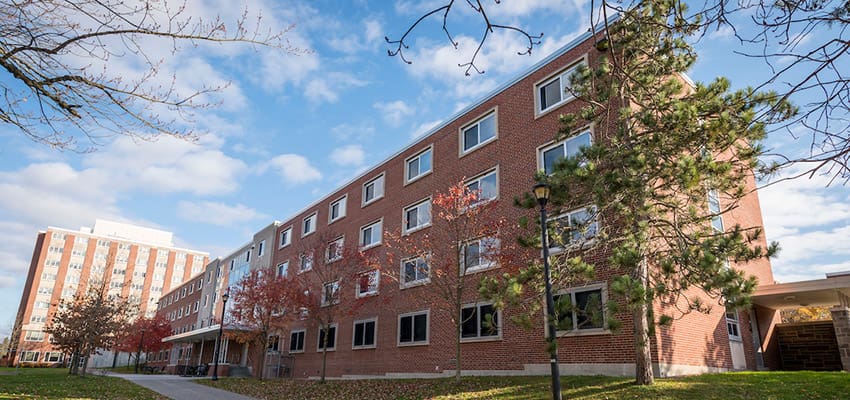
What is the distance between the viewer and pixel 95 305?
29438mm

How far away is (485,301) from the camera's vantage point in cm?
1678

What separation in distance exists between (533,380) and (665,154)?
7222mm

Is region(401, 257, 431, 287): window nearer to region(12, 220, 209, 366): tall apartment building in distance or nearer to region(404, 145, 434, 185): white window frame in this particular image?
region(404, 145, 434, 185): white window frame

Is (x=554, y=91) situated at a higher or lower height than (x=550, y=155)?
higher

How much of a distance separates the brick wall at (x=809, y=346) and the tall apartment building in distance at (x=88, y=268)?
79.6 m

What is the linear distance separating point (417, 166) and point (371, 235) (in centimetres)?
486

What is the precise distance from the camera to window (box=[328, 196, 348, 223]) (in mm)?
30844

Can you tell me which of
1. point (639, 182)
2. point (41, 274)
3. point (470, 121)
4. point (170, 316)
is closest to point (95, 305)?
point (470, 121)

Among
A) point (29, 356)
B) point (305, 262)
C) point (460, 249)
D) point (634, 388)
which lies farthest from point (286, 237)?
point (29, 356)

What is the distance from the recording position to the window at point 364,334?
24609mm

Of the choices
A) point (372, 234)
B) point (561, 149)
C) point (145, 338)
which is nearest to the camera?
point (561, 149)

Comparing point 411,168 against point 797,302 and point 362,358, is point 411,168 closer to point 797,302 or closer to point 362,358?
point 362,358

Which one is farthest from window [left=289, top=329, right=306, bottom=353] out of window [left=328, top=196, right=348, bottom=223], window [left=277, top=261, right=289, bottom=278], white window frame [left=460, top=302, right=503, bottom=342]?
white window frame [left=460, top=302, right=503, bottom=342]

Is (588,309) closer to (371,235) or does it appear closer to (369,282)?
(369,282)
